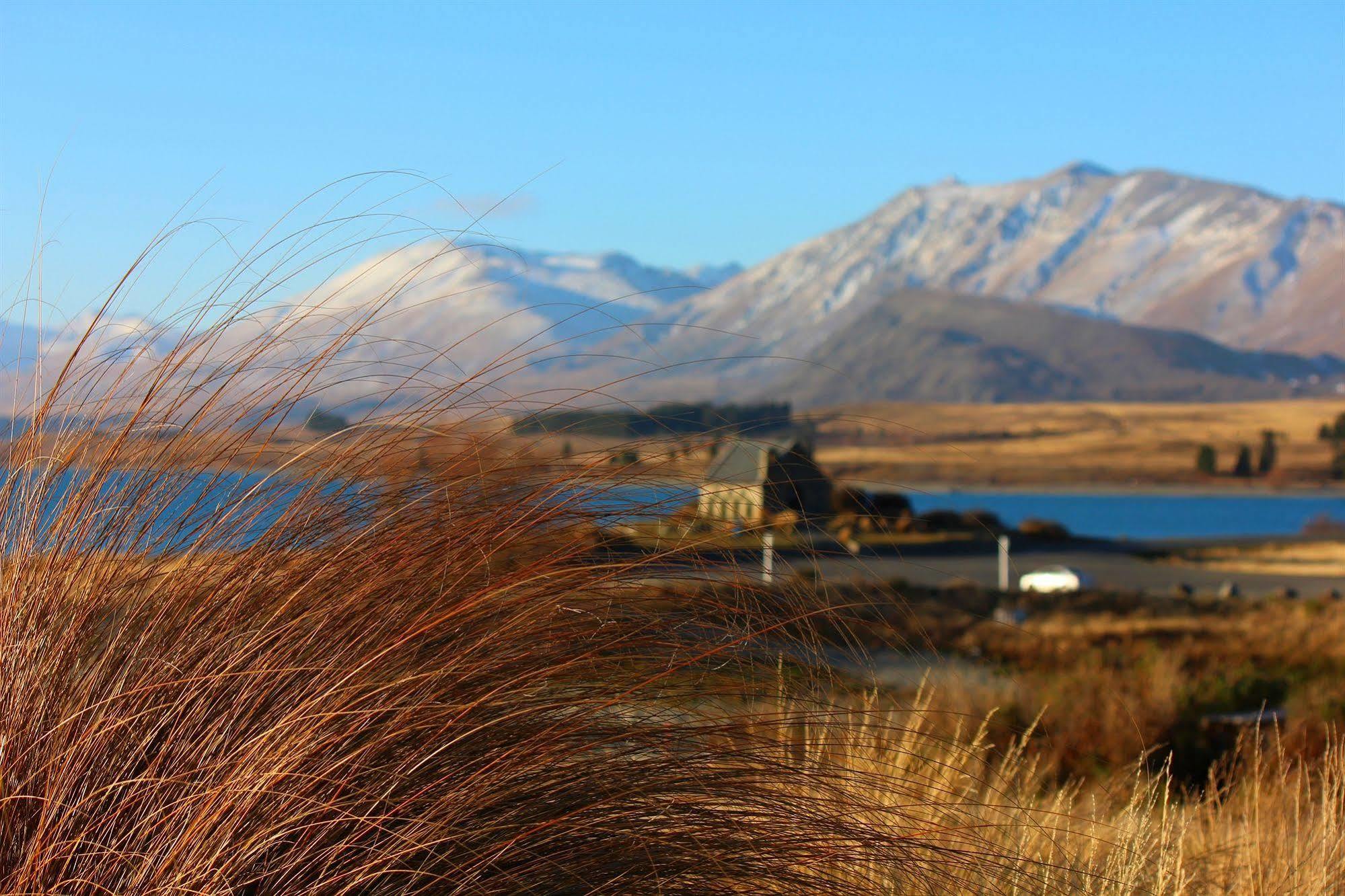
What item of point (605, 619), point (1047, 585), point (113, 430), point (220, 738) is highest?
point (113, 430)

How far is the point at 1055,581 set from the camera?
43250mm

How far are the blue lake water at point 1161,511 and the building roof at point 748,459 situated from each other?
12617 cm

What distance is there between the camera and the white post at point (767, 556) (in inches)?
105

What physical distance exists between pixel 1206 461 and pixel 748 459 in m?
157

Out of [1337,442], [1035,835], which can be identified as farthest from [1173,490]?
[1035,835]

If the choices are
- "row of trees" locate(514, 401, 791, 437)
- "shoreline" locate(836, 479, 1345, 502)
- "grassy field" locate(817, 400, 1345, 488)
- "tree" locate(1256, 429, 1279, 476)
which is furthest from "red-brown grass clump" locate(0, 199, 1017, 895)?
"tree" locate(1256, 429, 1279, 476)

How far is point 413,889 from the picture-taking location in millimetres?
2182

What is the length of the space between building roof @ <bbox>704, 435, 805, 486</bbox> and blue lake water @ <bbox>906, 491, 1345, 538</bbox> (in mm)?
126170

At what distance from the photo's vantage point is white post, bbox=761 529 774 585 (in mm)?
2674

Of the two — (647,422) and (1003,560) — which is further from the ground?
(647,422)

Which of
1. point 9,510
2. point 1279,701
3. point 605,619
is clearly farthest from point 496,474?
point 1279,701

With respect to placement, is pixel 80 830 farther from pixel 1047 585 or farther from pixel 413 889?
pixel 1047 585

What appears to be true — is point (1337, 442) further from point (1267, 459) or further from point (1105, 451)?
point (1105, 451)

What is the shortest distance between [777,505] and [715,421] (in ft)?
1.17
